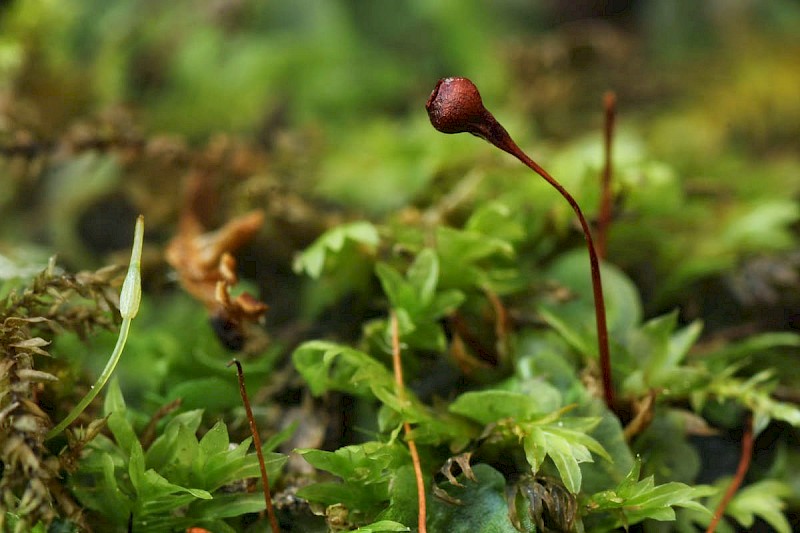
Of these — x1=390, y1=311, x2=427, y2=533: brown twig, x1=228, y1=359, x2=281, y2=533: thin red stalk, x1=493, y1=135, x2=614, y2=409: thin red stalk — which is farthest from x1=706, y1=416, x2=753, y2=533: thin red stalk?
x1=228, y1=359, x2=281, y2=533: thin red stalk

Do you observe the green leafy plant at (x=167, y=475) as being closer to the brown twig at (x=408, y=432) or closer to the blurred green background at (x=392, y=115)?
the brown twig at (x=408, y=432)

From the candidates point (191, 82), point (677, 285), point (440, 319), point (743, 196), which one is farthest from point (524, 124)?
point (191, 82)

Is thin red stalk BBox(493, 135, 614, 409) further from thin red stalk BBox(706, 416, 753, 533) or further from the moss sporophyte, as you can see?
thin red stalk BBox(706, 416, 753, 533)

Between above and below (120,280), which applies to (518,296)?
below

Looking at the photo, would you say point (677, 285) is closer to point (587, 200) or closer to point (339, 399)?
point (587, 200)

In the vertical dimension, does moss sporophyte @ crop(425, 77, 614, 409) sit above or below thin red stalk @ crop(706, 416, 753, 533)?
above

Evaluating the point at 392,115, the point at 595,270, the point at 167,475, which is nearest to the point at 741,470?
the point at 595,270
